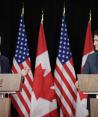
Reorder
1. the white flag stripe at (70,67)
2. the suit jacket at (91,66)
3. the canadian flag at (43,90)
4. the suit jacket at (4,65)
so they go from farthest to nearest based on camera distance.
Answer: the white flag stripe at (70,67)
the canadian flag at (43,90)
the suit jacket at (4,65)
the suit jacket at (91,66)

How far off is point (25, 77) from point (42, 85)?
34cm

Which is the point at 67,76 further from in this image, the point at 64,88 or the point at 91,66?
the point at 91,66

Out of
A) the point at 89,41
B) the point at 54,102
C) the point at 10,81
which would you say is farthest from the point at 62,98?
the point at 10,81

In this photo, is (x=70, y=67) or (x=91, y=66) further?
(x=70, y=67)

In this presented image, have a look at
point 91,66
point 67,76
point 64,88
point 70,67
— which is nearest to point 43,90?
point 64,88

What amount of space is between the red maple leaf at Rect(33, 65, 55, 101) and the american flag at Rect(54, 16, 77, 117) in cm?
13

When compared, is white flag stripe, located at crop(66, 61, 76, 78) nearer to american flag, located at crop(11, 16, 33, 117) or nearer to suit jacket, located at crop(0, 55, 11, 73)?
american flag, located at crop(11, 16, 33, 117)

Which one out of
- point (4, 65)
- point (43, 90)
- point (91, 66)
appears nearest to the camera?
point (91, 66)

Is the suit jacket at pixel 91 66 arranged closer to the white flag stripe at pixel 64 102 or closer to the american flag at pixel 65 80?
the american flag at pixel 65 80

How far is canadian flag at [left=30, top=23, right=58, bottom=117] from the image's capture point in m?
5.74

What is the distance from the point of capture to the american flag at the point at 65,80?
5801 millimetres

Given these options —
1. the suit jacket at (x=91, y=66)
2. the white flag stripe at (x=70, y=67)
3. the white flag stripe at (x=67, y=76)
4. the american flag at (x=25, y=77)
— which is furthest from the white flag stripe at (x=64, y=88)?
the suit jacket at (x=91, y=66)

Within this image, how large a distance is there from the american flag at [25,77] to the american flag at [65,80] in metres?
0.52

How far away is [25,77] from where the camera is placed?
5.80 m
